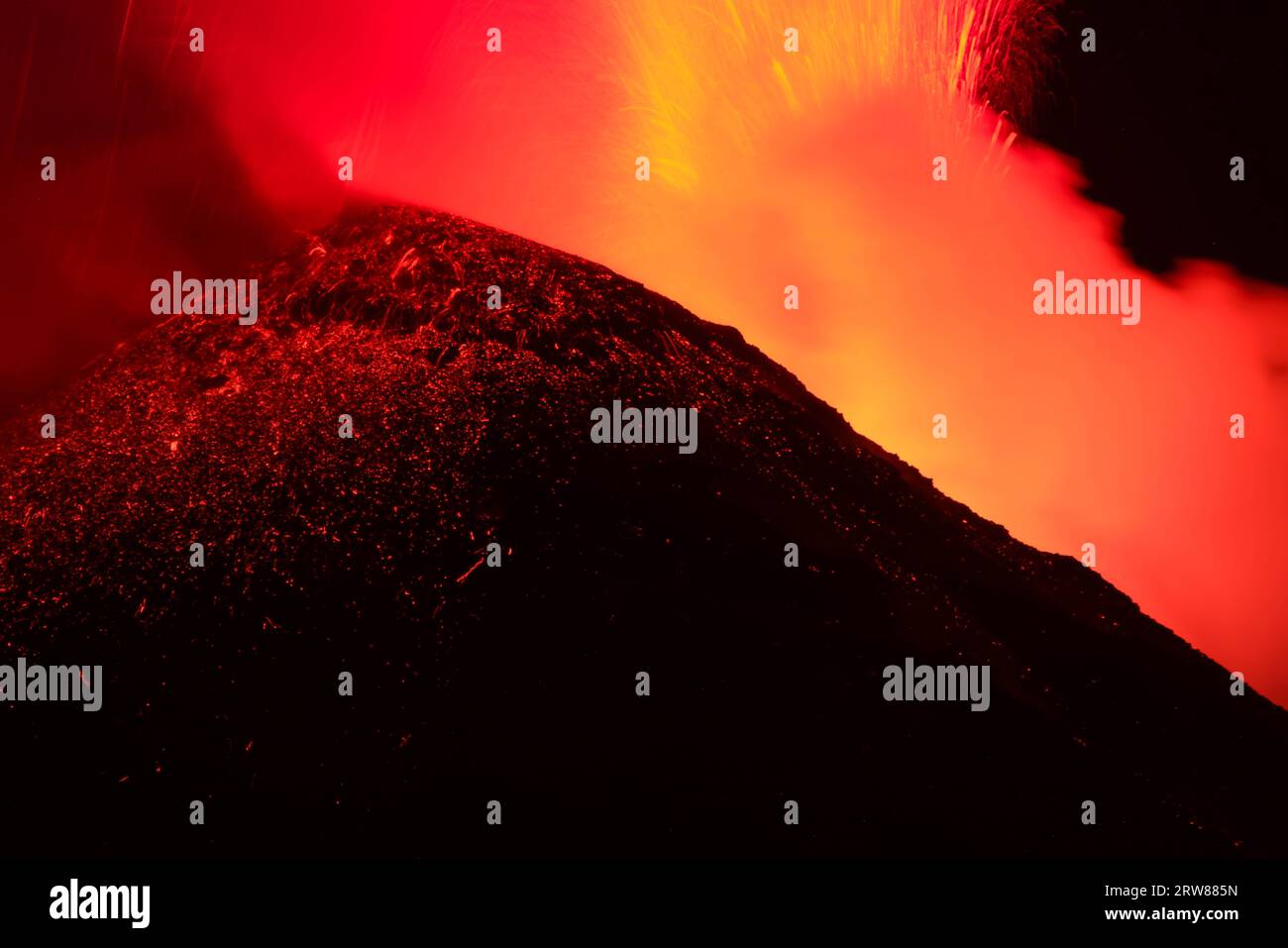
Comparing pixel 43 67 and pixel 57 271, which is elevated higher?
pixel 43 67

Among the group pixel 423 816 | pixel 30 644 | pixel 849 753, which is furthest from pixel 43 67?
pixel 849 753

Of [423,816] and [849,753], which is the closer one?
[423,816]

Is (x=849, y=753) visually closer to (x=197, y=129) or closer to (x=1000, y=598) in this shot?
(x=1000, y=598)

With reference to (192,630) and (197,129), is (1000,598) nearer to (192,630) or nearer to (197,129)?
(192,630)

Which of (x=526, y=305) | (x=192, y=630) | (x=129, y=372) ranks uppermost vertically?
(x=526, y=305)

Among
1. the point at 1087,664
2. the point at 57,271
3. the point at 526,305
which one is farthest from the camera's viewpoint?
the point at 57,271
